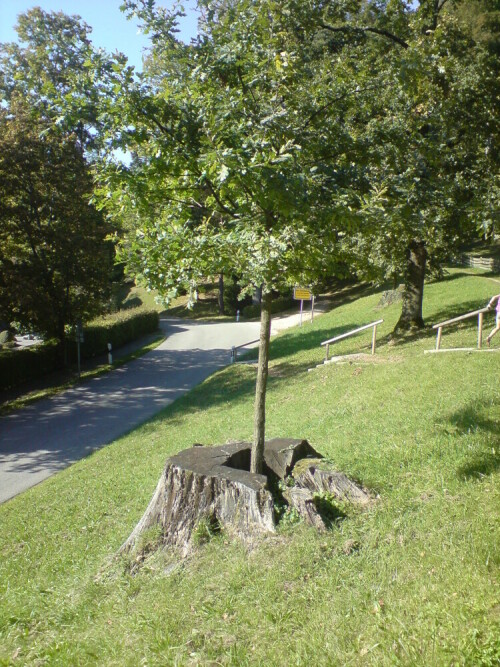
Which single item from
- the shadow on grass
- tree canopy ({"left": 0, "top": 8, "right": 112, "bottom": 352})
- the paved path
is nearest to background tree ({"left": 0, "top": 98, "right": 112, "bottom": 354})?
tree canopy ({"left": 0, "top": 8, "right": 112, "bottom": 352})

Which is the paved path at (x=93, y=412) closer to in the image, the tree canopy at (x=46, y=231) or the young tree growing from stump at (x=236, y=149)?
the tree canopy at (x=46, y=231)

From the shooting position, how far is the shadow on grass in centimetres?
521

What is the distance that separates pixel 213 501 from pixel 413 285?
11682mm

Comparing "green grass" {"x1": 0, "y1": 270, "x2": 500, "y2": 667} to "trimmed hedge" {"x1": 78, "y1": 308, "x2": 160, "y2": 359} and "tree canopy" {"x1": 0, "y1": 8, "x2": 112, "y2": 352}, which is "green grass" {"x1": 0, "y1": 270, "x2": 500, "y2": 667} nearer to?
"tree canopy" {"x1": 0, "y1": 8, "x2": 112, "y2": 352}

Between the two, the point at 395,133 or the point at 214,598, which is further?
the point at 395,133

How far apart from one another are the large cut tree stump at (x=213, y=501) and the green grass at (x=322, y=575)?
0.60 feet

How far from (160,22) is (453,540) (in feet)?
16.8

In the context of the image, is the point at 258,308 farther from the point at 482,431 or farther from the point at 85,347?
the point at 482,431

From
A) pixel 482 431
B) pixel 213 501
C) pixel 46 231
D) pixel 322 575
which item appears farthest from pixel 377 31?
pixel 46 231

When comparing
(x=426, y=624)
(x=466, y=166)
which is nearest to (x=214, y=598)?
(x=426, y=624)

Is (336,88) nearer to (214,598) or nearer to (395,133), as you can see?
(395,133)

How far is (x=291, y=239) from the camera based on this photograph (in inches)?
187

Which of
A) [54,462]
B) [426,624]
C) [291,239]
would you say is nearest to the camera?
[426,624]

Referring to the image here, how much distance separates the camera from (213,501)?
5.04m
